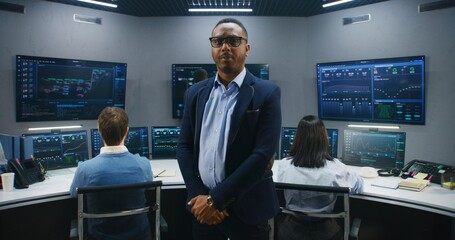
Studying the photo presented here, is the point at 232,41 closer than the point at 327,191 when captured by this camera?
Yes

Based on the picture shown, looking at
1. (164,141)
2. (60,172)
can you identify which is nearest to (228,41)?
(164,141)

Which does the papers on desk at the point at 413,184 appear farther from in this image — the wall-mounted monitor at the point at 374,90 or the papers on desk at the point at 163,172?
the papers on desk at the point at 163,172

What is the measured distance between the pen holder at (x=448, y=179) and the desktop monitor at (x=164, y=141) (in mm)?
2389

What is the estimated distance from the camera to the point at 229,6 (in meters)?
3.73

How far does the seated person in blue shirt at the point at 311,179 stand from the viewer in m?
1.93

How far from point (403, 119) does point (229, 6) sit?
214 cm

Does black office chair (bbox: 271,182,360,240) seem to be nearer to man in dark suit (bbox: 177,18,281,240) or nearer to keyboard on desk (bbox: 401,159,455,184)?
man in dark suit (bbox: 177,18,281,240)

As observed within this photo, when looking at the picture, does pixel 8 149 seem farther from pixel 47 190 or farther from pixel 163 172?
pixel 163 172

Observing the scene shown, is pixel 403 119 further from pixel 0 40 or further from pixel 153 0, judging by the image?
pixel 0 40

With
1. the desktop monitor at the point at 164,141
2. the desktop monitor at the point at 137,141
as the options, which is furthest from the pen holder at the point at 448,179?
the desktop monitor at the point at 137,141

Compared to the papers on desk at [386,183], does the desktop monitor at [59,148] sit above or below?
above

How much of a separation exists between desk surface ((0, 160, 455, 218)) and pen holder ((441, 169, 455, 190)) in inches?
1.8

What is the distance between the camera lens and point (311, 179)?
217 centimetres

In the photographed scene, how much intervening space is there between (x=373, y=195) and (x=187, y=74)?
7.80 feet
